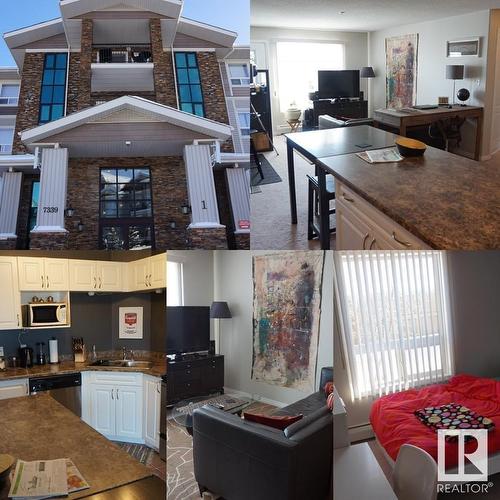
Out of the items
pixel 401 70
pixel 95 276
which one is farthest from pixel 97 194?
pixel 401 70

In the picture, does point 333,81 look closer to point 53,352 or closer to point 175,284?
point 175,284

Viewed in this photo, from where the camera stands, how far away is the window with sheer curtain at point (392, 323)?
0.96 metres

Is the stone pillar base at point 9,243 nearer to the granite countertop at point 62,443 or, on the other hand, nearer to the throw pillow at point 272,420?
the granite countertop at point 62,443

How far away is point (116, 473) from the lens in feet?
3.47

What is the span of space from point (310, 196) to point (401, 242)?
1.42 meters

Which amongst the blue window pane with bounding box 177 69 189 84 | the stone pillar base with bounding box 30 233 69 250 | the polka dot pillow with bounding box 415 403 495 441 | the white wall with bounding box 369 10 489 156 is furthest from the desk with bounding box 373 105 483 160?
the stone pillar base with bounding box 30 233 69 250

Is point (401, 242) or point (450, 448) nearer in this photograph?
point (450, 448)

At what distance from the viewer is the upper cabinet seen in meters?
1.07

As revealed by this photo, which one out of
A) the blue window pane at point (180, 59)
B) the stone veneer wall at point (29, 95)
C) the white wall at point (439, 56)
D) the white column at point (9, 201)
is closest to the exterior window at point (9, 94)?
the stone veneer wall at point (29, 95)

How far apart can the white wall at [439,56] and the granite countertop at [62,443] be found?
4.79 ft

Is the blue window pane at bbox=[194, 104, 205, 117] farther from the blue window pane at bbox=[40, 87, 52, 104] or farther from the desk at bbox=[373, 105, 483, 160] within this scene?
the desk at bbox=[373, 105, 483, 160]

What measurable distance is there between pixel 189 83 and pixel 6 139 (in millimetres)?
671

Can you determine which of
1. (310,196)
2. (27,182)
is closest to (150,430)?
(27,182)

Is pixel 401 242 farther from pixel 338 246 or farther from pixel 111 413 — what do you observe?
pixel 111 413
